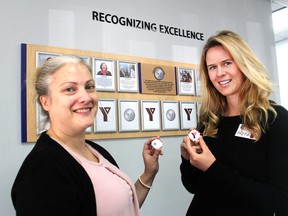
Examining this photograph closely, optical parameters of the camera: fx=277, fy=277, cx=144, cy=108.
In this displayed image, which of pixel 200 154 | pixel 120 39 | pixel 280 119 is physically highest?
pixel 120 39

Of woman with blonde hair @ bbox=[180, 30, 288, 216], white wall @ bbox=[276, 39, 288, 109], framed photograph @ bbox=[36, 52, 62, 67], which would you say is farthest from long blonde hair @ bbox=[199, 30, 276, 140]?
white wall @ bbox=[276, 39, 288, 109]

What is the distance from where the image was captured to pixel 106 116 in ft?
6.57

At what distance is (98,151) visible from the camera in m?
1.37

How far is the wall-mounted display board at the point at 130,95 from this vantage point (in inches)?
68.2

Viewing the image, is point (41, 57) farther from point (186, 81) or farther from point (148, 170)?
point (186, 81)

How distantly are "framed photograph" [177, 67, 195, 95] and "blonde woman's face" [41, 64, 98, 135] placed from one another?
1356mm

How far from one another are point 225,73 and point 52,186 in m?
0.96

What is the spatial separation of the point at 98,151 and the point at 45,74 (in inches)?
17.8

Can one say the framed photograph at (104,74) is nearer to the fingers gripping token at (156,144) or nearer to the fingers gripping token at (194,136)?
the fingers gripping token at (156,144)

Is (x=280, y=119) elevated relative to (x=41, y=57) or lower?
lower

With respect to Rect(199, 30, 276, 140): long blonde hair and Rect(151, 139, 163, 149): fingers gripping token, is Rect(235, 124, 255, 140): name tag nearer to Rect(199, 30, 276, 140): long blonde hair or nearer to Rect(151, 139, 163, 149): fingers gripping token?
Rect(199, 30, 276, 140): long blonde hair

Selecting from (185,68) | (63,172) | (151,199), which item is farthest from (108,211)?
(185,68)

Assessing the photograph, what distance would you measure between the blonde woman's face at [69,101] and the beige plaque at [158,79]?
3.46 feet

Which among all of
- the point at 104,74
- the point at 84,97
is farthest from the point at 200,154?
the point at 104,74
